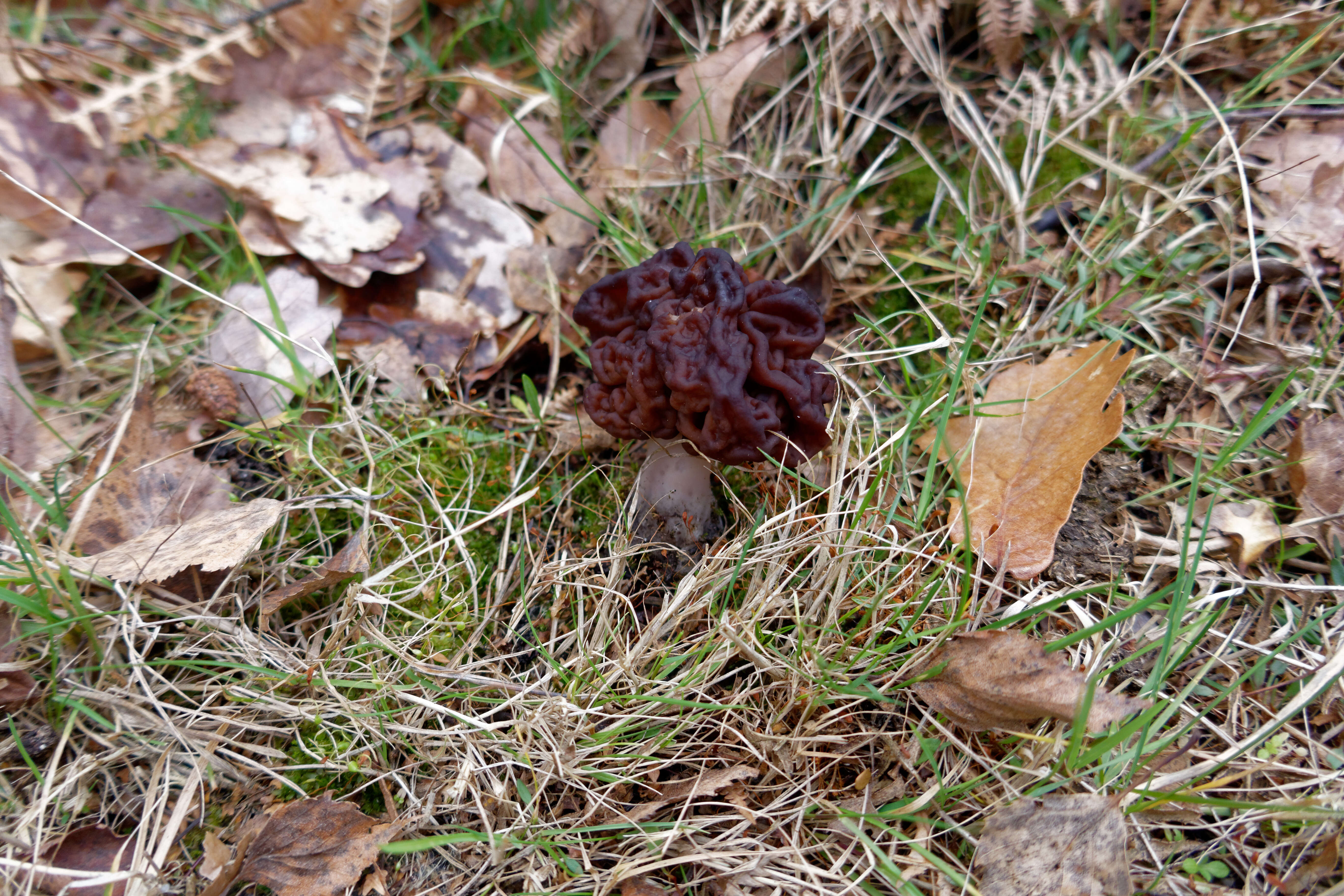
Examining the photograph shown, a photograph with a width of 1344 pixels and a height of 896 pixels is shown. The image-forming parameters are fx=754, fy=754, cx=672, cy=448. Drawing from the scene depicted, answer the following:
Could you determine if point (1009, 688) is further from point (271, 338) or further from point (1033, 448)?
point (271, 338)

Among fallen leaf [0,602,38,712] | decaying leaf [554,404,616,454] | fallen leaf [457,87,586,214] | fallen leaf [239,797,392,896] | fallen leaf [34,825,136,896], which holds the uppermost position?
fallen leaf [457,87,586,214]

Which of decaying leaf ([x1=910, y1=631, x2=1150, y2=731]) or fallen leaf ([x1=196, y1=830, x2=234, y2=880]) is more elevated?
decaying leaf ([x1=910, y1=631, x2=1150, y2=731])

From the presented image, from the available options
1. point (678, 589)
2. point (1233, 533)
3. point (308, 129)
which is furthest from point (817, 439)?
point (308, 129)

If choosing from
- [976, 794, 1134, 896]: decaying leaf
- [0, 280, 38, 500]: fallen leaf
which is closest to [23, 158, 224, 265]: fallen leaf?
[0, 280, 38, 500]: fallen leaf

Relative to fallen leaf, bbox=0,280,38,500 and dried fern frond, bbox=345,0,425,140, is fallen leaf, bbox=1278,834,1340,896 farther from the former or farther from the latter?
dried fern frond, bbox=345,0,425,140

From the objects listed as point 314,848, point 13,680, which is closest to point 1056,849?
point 314,848

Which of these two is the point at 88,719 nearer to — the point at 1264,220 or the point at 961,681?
the point at 961,681

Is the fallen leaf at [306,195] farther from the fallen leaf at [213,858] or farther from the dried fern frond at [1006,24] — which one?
the dried fern frond at [1006,24]

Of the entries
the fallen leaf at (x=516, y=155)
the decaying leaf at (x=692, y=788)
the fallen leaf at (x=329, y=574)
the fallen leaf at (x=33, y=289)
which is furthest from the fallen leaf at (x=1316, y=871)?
the fallen leaf at (x=33, y=289)
